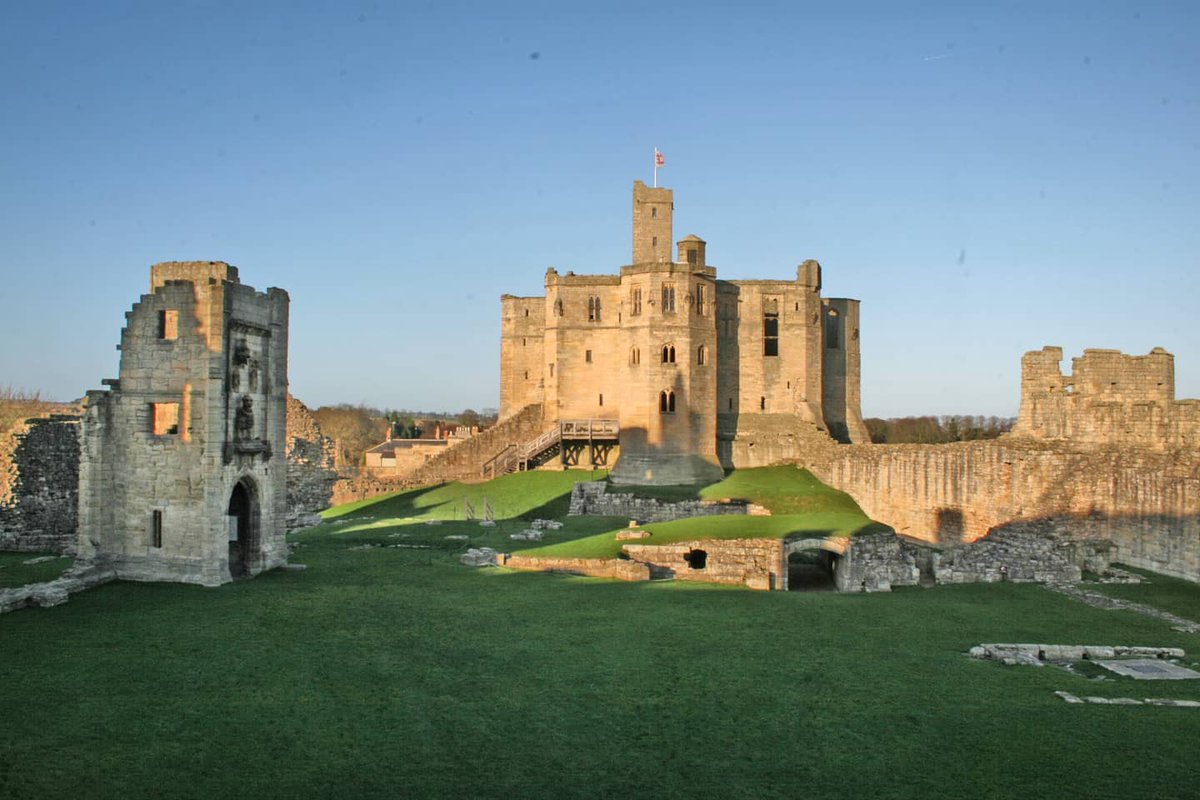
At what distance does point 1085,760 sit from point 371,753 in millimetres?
7808

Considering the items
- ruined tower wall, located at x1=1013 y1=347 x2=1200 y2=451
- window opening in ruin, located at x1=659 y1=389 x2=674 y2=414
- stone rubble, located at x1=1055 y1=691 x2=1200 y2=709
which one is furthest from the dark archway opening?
stone rubble, located at x1=1055 y1=691 x2=1200 y2=709

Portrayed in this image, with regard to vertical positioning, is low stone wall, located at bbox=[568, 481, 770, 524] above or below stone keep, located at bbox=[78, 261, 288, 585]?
below

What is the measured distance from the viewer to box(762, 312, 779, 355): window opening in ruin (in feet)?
157

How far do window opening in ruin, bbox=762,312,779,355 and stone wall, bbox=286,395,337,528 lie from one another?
2199cm

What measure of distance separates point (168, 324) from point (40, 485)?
10.4 meters

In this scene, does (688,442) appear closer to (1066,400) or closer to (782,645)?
(1066,400)

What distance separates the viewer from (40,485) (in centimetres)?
2748

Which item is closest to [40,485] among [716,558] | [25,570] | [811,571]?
[25,570]

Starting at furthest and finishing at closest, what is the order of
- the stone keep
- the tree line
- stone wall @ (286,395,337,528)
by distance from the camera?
1. the tree line
2. stone wall @ (286,395,337,528)
3. the stone keep

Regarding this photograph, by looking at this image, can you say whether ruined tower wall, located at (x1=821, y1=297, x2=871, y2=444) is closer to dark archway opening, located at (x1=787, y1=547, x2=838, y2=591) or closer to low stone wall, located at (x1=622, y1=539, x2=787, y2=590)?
dark archway opening, located at (x1=787, y1=547, x2=838, y2=591)

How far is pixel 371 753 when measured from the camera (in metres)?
10.5

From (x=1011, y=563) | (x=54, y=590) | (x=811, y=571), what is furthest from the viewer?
(x=811, y=571)

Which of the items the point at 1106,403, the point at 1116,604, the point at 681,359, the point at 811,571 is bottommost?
the point at 811,571

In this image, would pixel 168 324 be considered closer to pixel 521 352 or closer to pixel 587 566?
pixel 587 566
